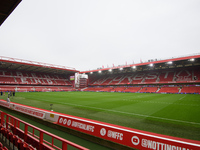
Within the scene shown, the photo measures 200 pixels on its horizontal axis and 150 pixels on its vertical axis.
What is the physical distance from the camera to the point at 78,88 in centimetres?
6238

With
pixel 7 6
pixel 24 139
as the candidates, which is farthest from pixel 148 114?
pixel 7 6

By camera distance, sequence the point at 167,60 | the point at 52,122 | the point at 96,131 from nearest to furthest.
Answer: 1. the point at 96,131
2. the point at 52,122
3. the point at 167,60

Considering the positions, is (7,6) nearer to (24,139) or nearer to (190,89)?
(24,139)

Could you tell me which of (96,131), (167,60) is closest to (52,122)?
(96,131)

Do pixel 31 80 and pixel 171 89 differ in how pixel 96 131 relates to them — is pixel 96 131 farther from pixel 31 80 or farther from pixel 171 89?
pixel 31 80

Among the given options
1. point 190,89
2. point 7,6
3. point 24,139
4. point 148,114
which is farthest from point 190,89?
point 7,6

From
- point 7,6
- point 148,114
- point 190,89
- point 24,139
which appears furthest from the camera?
point 190,89

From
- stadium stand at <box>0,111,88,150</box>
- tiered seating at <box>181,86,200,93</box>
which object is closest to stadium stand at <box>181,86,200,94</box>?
tiered seating at <box>181,86,200,93</box>

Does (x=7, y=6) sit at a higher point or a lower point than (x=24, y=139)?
higher

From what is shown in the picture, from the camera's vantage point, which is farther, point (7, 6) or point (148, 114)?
point (148, 114)

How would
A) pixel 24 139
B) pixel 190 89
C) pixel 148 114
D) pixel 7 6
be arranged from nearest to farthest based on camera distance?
pixel 24 139 < pixel 7 6 < pixel 148 114 < pixel 190 89

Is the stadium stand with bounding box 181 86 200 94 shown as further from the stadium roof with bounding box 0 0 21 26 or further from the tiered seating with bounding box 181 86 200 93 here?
the stadium roof with bounding box 0 0 21 26

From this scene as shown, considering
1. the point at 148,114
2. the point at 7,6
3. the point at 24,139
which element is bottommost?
the point at 148,114

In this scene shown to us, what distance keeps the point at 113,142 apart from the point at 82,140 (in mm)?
1748
